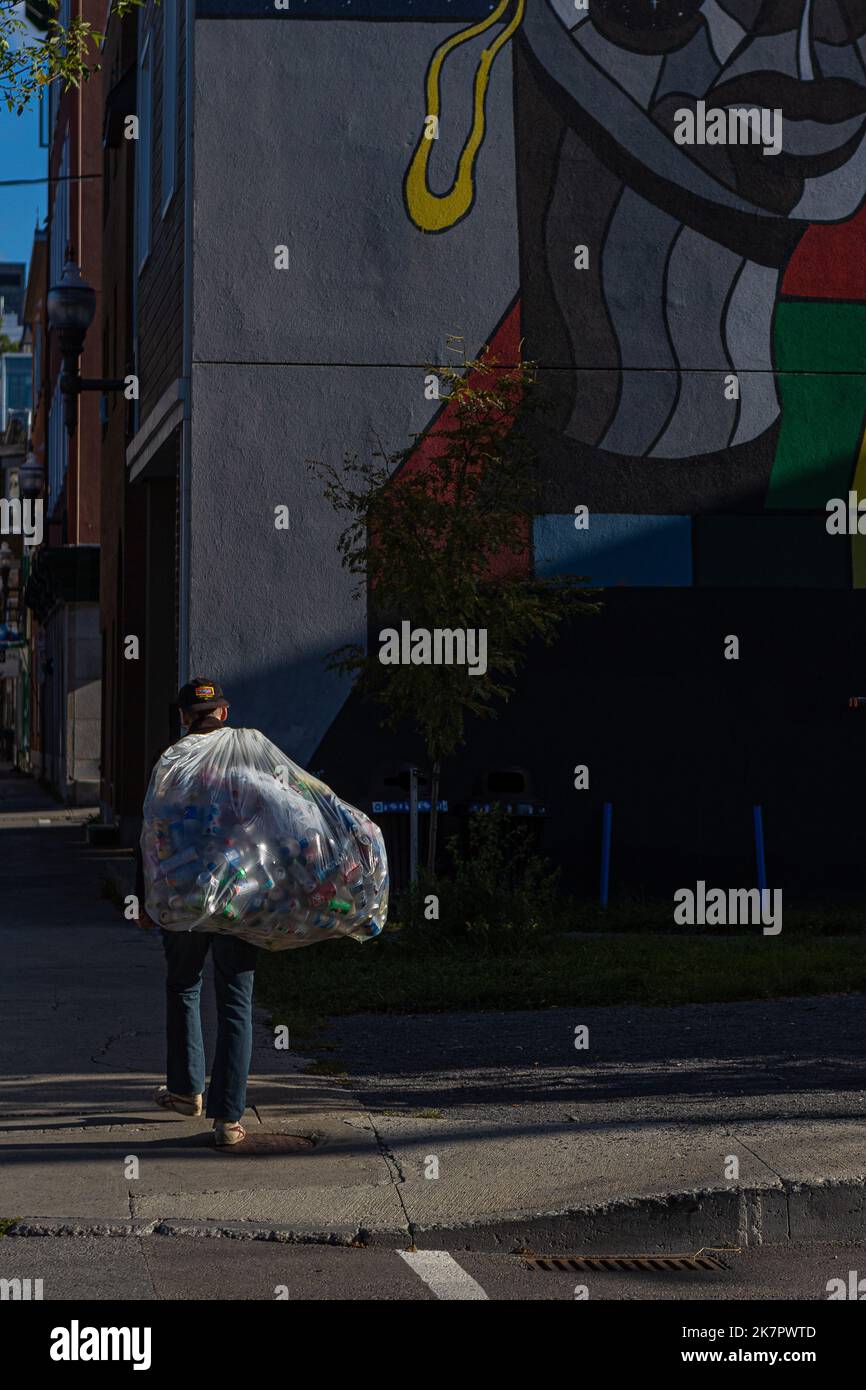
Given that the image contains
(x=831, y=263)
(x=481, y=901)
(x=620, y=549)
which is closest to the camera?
(x=481, y=901)

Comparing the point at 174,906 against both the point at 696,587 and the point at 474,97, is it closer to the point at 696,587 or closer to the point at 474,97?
the point at 696,587

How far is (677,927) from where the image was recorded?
15.5 metres

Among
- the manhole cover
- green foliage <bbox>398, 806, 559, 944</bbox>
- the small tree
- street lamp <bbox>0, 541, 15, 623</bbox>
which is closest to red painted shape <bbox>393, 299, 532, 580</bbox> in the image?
the small tree

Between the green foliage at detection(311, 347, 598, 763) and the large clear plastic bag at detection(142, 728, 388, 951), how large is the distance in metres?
6.18

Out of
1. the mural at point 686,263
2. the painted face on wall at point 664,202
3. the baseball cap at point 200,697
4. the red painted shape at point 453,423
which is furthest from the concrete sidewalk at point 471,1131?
the painted face on wall at point 664,202

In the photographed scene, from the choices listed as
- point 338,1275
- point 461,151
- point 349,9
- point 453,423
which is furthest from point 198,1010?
point 349,9

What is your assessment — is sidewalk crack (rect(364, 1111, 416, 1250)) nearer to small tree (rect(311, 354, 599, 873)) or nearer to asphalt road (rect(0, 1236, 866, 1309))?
asphalt road (rect(0, 1236, 866, 1309))

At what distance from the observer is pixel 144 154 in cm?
2108

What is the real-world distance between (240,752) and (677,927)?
8.45 meters

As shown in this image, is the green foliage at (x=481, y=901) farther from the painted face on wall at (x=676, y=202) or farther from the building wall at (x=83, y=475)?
the building wall at (x=83, y=475)

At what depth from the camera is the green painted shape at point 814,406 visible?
55.7 feet

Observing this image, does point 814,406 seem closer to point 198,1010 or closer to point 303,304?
point 303,304

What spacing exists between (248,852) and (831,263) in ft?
38.8
